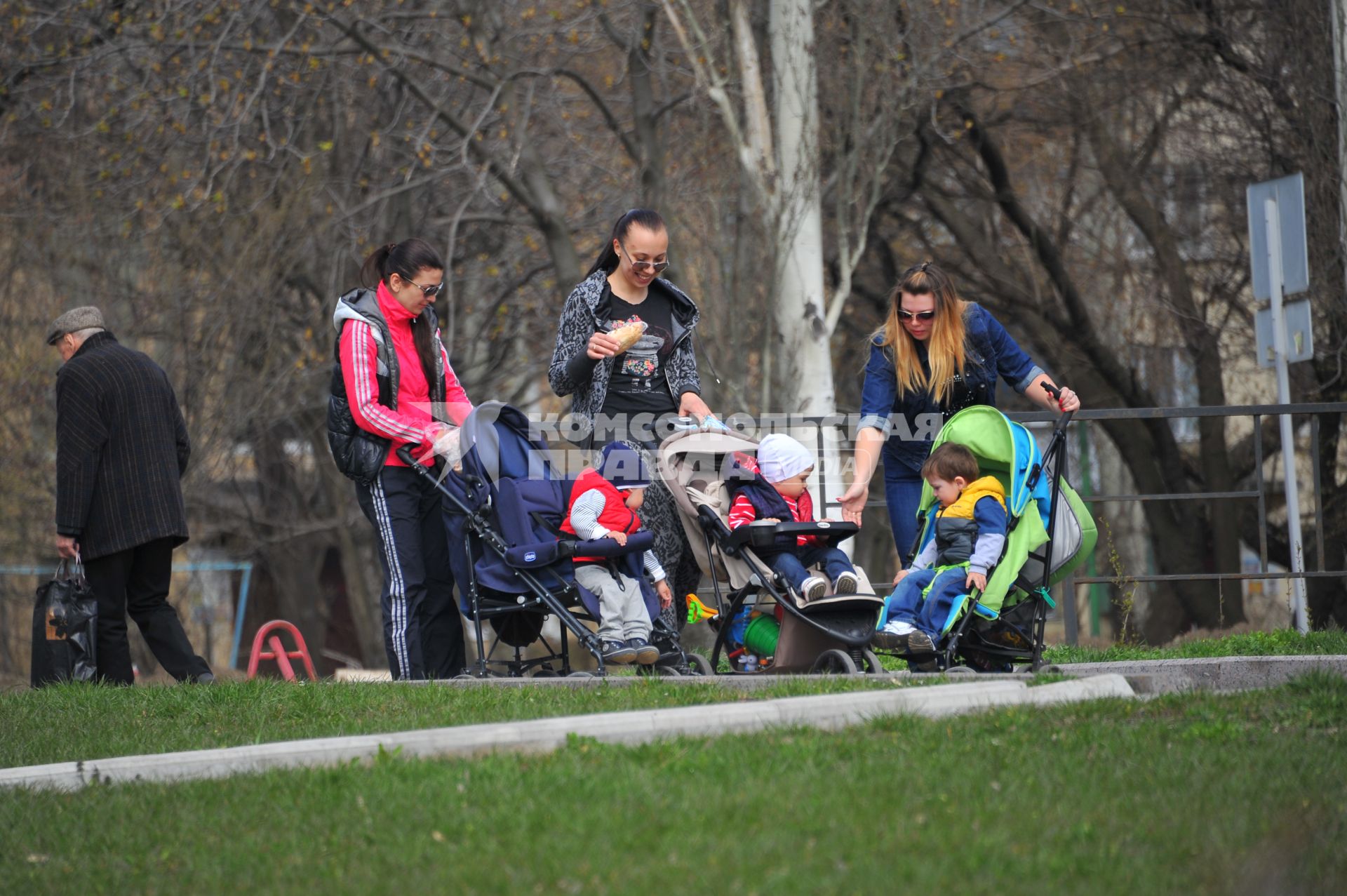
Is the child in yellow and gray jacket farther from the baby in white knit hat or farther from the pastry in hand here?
the pastry in hand

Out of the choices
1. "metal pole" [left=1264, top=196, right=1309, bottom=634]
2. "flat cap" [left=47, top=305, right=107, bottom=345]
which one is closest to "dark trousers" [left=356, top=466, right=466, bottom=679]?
"flat cap" [left=47, top=305, right=107, bottom=345]

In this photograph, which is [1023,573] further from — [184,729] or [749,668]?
[184,729]

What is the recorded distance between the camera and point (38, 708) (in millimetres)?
6746

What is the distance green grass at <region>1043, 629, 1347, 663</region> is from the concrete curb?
233 cm

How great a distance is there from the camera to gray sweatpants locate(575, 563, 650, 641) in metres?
7.00

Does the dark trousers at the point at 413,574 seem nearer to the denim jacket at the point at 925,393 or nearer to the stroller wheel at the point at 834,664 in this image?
the stroller wheel at the point at 834,664

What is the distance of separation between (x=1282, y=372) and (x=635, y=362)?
209 inches

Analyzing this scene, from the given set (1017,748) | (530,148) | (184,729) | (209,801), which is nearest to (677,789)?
(1017,748)

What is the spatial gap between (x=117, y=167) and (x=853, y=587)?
11514 millimetres

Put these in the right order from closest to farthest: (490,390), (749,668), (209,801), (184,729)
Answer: (209,801) < (184,729) < (749,668) < (490,390)

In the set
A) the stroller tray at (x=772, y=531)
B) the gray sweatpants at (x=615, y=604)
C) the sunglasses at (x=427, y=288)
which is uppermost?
the sunglasses at (x=427, y=288)

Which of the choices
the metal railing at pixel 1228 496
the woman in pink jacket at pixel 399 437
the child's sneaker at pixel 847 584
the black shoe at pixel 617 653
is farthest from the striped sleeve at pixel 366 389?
the metal railing at pixel 1228 496

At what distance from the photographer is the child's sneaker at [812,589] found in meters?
6.70

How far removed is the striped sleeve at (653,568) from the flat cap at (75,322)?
3.32m
